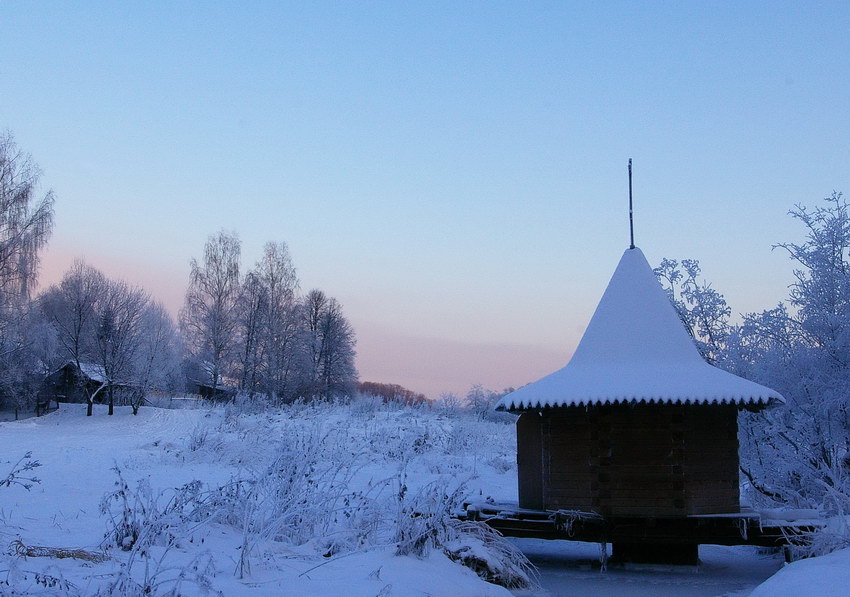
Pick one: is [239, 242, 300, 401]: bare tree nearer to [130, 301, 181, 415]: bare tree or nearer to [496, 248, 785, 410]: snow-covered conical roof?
[130, 301, 181, 415]: bare tree

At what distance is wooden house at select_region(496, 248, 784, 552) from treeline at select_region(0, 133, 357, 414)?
2144 cm

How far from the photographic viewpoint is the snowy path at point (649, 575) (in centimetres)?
933

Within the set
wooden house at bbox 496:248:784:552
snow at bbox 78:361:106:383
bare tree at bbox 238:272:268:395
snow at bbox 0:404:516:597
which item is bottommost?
snow at bbox 0:404:516:597

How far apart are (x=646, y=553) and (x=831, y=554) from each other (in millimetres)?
3812

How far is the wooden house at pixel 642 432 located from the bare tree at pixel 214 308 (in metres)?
31.8

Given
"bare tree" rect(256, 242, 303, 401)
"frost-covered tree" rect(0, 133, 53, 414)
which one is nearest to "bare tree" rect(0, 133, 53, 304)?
"frost-covered tree" rect(0, 133, 53, 414)

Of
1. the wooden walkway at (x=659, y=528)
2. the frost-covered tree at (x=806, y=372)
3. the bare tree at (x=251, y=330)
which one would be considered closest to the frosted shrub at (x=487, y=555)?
the wooden walkway at (x=659, y=528)

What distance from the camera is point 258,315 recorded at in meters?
41.9

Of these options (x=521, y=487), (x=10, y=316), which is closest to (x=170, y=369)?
(x=10, y=316)

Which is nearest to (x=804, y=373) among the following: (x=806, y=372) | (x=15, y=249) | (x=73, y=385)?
(x=806, y=372)

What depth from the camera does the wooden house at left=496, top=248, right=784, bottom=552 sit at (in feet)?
33.9

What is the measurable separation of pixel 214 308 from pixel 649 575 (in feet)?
111

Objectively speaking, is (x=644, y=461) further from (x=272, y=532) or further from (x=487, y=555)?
(x=272, y=532)

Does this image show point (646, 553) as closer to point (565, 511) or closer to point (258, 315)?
point (565, 511)
